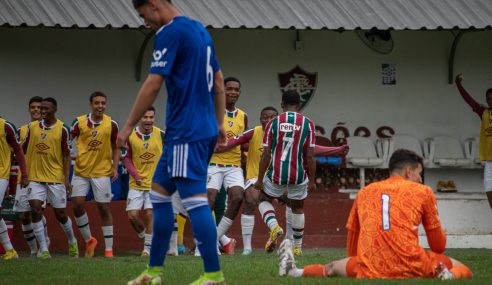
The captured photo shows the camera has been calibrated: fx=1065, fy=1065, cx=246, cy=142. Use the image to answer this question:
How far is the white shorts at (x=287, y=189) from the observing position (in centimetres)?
1368

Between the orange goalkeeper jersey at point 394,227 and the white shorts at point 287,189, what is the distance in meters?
5.43

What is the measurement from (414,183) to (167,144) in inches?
76.4

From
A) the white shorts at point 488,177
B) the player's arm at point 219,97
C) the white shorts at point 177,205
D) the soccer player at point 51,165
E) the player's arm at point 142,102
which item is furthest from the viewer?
the white shorts at point 488,177

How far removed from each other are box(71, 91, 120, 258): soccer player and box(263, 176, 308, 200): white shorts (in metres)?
2.27

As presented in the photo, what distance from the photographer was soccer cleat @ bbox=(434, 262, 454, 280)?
8250 mm

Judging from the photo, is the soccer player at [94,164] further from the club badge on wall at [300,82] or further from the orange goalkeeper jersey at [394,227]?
the orange goalkeeper jersey at [394,227]

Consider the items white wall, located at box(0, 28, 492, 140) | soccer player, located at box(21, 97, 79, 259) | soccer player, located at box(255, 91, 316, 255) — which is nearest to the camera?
soccer player, located at box(255, 91, 316, 255)

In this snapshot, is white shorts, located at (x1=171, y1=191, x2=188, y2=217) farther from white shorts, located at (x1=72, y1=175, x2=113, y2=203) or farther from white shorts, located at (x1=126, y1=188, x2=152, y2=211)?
white shorts, located at (x1=72, y1=175, x2=113, y2=203)

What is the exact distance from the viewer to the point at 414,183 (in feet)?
26.9

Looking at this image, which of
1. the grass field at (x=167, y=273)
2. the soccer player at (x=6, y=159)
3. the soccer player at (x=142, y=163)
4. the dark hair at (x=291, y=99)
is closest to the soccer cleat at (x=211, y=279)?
the grass field at (x=167, y=273)

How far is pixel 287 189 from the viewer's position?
1384 cm

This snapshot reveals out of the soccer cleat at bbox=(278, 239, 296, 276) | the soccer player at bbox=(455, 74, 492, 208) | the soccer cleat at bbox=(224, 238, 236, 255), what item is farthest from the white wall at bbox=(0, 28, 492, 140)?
the soccer cleat at bbox=(278, 239, 296, 276)

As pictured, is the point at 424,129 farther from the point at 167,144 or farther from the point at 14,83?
the point at 167,144

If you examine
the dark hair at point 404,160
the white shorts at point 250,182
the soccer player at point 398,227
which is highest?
the dark hair at point 404,160
